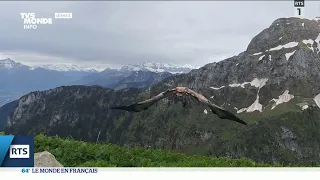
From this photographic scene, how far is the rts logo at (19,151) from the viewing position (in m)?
7.10

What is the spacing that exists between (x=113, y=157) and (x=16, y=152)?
5.59 feet

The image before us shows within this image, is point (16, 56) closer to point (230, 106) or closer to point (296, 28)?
point (230, 106)

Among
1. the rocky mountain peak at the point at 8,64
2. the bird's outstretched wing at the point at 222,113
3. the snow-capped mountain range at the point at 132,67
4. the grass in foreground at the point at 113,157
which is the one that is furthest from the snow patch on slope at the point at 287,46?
the rocky mountain peak at the point at 8,64

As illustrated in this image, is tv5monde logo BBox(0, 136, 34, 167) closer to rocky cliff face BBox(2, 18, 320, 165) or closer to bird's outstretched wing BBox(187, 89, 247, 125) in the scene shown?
rocky cliff face BBox(2, 18, 320, 165)

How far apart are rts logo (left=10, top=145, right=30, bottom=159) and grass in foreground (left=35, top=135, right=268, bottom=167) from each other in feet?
1.36

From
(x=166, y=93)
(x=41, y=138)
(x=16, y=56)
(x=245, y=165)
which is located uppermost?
(x=16, y=56)

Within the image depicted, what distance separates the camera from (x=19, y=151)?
23.6ft

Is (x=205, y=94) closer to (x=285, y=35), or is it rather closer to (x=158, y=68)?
(x=158, y=68)

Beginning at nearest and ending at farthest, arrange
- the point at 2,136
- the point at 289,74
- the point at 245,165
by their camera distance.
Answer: the point at 2,136 → the point at 245,165 → the point at 289,74

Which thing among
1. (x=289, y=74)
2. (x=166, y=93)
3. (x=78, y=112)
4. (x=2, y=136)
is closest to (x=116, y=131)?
(x=78, y=112)

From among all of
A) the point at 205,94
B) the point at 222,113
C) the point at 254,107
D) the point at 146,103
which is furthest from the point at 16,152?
the point at 254,107

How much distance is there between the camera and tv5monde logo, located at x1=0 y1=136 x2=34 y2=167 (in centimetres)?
705

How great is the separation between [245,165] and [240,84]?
5.26ft

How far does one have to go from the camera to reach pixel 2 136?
281 inches
